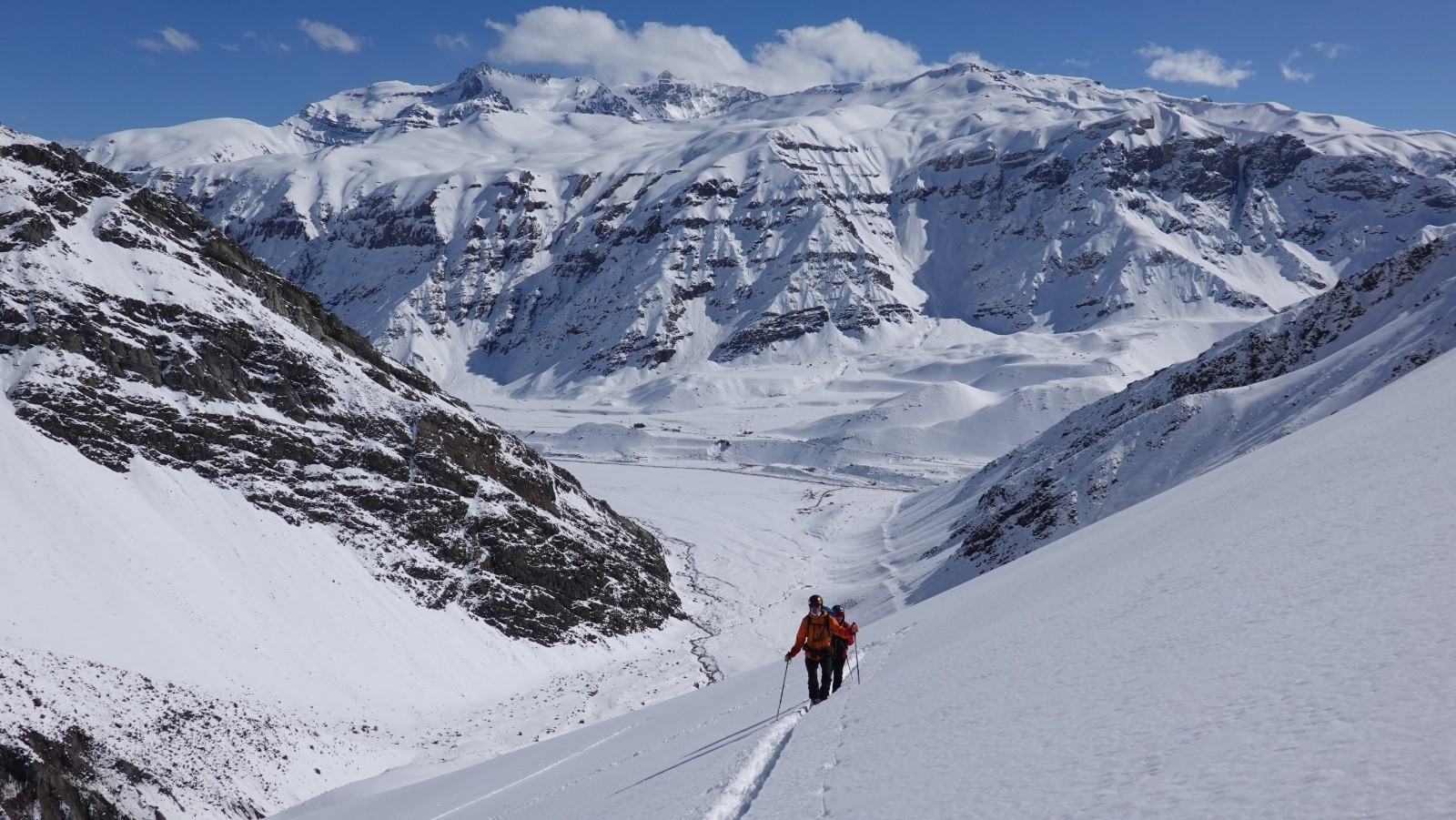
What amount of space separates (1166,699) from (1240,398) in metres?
47.3

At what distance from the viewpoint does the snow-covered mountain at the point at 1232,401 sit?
4031 centimetres

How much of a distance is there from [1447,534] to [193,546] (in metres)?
41.7

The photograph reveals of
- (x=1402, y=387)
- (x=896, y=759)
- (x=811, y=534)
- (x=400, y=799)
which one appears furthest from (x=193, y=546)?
(x=811, y=534)

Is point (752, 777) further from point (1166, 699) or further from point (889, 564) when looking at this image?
point (889, 564)

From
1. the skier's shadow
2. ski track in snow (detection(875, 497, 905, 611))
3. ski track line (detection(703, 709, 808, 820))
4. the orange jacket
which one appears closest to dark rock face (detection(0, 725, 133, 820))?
the skier's shadow

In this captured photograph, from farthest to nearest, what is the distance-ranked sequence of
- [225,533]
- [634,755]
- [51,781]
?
1. [225,533]
2. [51,781]
3. [634,755]

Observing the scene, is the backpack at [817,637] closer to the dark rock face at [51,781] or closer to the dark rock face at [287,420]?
the dark rock face at [51,781]

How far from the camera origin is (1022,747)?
6383 millimetres

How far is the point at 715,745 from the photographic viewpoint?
12133 mm

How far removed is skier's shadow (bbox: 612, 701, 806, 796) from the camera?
1126cm

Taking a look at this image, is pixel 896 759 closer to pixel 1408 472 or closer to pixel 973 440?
pixel 1408 472

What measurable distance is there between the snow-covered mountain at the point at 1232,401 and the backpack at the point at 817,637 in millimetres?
30925

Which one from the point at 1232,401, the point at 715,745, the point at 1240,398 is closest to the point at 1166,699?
the point at 715,745

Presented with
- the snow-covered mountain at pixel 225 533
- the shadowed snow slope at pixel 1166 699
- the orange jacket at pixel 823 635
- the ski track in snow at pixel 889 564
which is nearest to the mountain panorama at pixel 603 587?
the shadowed snow slope at pixel 1166 699
